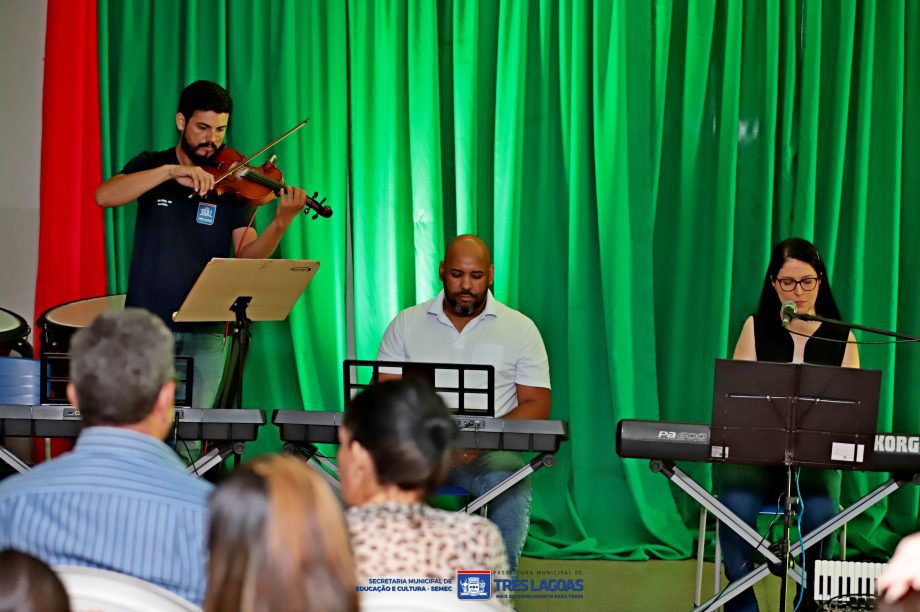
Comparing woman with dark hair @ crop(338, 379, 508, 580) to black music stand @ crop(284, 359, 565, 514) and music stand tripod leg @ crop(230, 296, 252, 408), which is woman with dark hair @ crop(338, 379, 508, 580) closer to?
black music stand @ crop(284, 359, 565, 514)

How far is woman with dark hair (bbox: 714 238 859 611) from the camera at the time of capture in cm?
365

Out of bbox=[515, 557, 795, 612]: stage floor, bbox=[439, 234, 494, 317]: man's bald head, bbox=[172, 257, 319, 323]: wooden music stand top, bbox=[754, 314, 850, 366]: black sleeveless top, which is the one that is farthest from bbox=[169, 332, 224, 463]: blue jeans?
bbox=[754, 314, 850, 366]: black sleeveless top

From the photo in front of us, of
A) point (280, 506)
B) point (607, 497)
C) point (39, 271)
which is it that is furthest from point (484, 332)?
point (280, 506)

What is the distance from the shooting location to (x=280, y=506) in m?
1.32

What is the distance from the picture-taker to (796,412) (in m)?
3.17

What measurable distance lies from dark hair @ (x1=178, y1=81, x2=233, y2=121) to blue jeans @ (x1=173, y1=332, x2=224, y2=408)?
813 millimetres

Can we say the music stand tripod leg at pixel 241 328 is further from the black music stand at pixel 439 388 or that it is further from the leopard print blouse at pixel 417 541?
the leopard print blouse at pixel 417 541

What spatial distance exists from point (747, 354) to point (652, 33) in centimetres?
161

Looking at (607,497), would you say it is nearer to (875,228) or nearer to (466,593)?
(875,228)

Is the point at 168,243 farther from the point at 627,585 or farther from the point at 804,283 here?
the point at 804,283

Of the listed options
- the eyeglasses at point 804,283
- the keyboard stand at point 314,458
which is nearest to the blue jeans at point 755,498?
the eyeglasses at point 804,283

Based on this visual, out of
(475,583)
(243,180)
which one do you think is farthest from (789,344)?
(475,583)

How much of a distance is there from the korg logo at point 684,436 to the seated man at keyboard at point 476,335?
2.69ft

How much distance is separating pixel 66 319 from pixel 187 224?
22.8 inches
